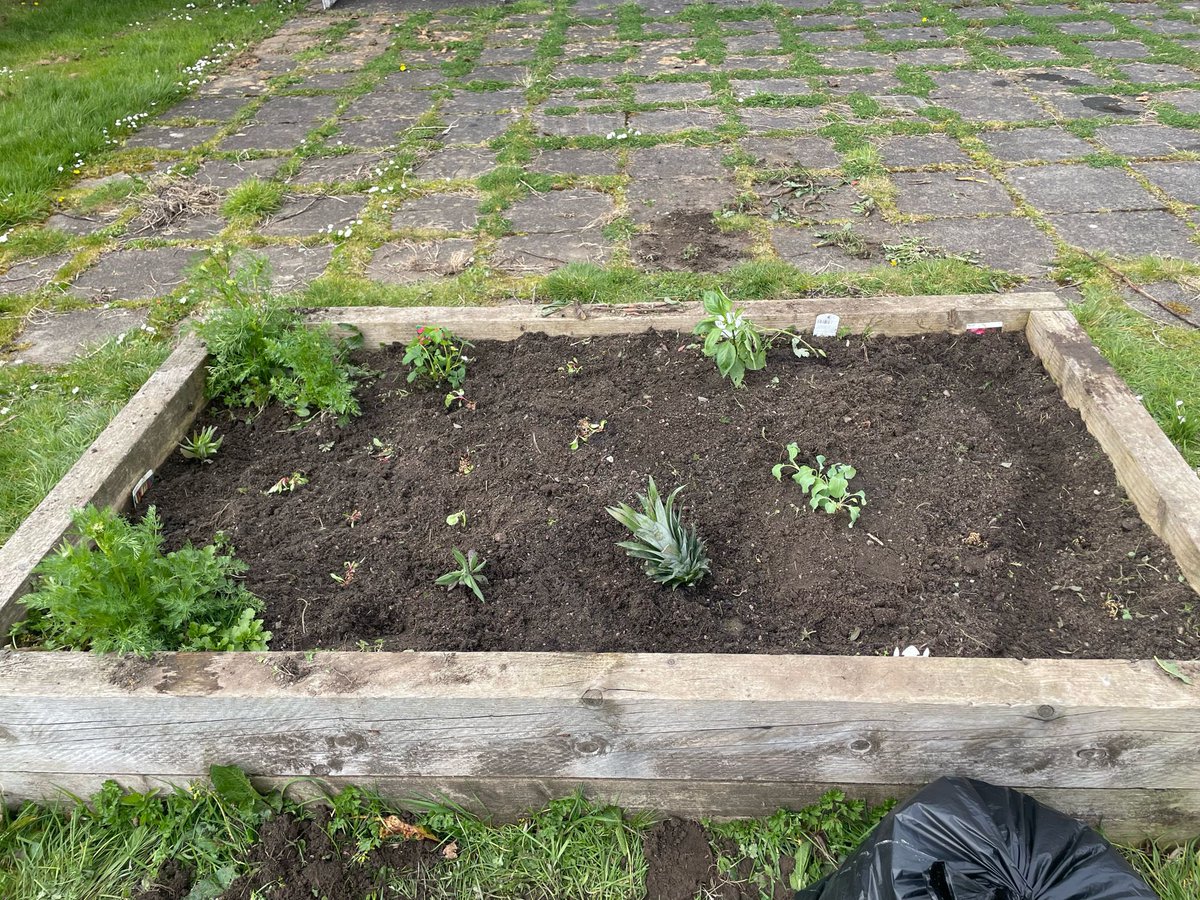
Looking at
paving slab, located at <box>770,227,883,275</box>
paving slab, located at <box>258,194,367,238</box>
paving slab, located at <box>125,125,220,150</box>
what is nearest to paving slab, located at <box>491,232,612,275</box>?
paving slab, located at <box>770,227,883,275</box>

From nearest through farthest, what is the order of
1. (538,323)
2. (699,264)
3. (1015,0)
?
(538,323)
(699,264)
(1015,0)

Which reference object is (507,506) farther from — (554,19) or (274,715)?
(554,19)

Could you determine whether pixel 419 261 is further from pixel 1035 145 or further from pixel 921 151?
pixel 1035 145

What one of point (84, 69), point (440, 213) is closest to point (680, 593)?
point (440, 213)

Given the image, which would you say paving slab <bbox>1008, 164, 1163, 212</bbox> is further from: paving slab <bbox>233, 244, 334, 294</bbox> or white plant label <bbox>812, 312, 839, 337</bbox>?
paving slab <bbox>233, 244, 334, 294</bbox>

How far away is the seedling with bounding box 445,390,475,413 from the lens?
2.85 metres

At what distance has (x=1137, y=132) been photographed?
5344 mm

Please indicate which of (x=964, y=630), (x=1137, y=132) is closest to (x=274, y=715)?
(x=964, y=630)

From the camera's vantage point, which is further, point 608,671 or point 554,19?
point 554,19

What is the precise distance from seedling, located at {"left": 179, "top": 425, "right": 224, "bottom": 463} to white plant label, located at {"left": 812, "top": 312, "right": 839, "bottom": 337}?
6.76 ft

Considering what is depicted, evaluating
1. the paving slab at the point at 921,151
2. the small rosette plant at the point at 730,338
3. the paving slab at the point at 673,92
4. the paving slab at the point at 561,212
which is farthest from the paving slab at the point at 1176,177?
the small rosette plant at the point at 730,338

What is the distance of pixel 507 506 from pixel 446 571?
0.90 feet

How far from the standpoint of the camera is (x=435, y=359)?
9.54ft

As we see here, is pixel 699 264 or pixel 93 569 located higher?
pixel 93 569
